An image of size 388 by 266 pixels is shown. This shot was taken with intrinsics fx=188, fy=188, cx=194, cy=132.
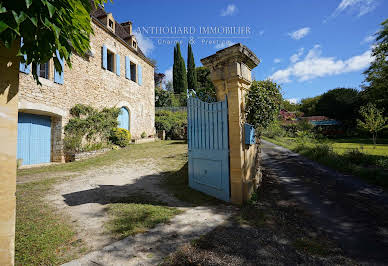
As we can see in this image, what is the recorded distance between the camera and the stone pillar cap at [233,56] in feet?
10.6

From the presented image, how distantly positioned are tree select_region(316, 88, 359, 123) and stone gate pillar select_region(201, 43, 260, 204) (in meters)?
26.5

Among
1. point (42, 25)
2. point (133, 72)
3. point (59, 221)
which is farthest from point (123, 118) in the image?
point (42, 25)

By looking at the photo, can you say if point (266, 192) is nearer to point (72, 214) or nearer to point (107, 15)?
point (72, 214)

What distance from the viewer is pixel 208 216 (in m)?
2.83

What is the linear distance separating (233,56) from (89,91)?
8914mm

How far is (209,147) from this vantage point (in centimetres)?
371

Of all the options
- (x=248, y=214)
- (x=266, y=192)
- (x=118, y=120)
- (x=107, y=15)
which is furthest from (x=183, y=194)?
(x=107, y=15)

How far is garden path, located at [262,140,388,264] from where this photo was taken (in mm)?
2170

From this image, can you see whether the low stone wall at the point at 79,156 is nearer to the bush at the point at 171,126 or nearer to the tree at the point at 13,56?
the tree at the point at 13,56

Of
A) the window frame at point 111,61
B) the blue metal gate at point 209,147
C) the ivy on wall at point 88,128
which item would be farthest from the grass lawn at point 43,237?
the window frame at point 111,61

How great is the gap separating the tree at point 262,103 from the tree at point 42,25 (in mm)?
2745

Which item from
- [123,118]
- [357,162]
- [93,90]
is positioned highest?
[93,90]

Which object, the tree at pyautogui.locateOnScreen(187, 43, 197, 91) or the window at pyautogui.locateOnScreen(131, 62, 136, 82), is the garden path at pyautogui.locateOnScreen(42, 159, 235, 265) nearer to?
the window at pyautogui.locateOnScreen(131, 62, 136, 82)

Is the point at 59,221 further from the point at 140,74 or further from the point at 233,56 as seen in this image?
the point at 140,74
